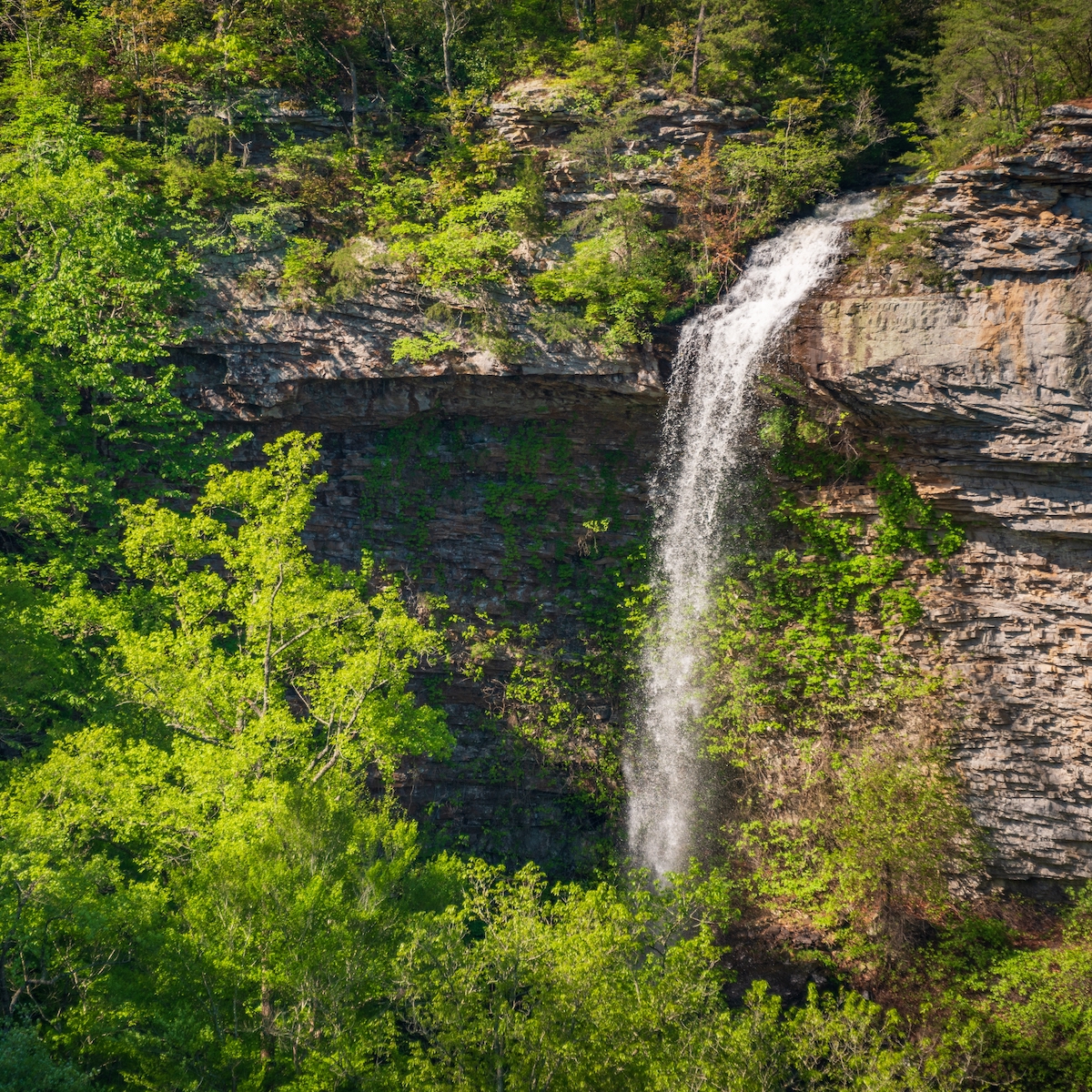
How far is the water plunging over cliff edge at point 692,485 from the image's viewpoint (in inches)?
611

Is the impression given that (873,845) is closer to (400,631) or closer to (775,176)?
(400,631)

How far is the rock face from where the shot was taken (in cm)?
1259

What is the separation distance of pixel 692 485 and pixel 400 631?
7.47 meters

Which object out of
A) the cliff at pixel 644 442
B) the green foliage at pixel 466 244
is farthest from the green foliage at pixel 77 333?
the green foliage at pixel 466 244

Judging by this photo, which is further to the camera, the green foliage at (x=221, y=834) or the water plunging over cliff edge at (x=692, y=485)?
the water plunging over cliff edge at (x=692, y=485)

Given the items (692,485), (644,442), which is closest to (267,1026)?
(692,485)

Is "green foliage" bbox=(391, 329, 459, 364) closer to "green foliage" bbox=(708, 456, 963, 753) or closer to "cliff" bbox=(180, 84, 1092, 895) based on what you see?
"cliff" bbox=(180, 84, 1092, 895)

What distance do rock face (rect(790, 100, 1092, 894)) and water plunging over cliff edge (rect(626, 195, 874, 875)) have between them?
4.46ft

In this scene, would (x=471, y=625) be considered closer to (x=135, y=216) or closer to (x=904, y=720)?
(x=904, y=720)

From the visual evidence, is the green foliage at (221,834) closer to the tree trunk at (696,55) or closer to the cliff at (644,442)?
the cliff at (644,442)

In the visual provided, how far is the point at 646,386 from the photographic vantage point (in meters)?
16.3

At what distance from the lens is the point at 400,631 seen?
11.7 metres

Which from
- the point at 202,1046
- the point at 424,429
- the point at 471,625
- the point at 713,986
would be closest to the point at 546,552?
the point at 471,625

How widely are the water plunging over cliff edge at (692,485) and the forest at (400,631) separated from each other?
0.60 metres
